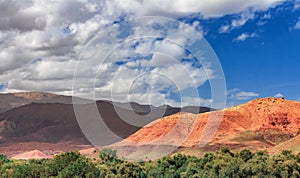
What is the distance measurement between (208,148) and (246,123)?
112ft

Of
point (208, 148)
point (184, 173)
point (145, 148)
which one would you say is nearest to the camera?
point (184, 173)

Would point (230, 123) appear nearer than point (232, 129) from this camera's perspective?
No

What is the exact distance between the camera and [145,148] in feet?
499

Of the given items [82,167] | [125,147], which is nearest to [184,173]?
[82,167]

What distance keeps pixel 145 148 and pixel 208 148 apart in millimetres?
23887

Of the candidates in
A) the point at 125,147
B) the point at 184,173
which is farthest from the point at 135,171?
the point at 125,147

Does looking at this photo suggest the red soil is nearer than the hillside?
No

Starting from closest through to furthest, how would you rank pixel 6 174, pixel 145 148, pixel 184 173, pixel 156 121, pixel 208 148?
pixel 6 174 → pixel 184 173 → pixel 208 148 → pixel 145 148 → pixel 156 121

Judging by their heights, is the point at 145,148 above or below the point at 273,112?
below

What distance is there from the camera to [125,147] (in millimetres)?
167750

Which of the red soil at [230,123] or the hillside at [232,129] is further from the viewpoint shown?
the red soil at [230,123]

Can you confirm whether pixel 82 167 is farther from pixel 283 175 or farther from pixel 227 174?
pixel 283 175

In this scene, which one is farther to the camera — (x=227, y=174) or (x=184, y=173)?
(x=184, y=173)

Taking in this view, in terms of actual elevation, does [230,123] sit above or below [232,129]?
above
